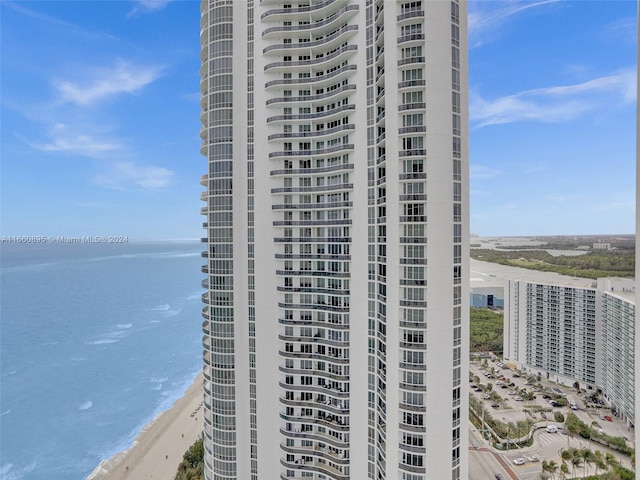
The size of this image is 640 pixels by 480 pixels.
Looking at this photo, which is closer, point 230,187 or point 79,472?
point 230,187

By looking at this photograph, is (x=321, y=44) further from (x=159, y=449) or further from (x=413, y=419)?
(x=159, y=449)

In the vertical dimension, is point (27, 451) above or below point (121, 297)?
below

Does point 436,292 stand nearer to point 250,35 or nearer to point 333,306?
point 333,306

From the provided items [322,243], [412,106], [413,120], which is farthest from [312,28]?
[322,243]

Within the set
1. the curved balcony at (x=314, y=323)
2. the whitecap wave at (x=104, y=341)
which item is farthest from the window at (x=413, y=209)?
the whitecap wave at (x=104, y=341)

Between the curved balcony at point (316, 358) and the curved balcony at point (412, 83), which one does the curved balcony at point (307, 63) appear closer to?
the curved balcony at point (412, 83)

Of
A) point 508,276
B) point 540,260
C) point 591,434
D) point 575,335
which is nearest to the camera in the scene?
point 591,434

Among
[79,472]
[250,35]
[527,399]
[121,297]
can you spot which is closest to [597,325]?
[527,399]
